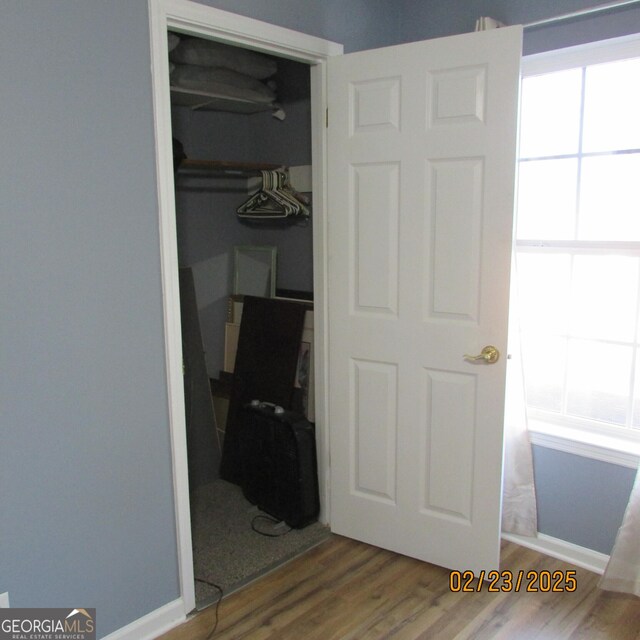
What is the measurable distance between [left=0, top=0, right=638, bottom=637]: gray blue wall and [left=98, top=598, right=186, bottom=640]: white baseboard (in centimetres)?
3

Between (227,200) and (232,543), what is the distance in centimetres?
186

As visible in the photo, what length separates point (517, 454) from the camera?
8.96ft

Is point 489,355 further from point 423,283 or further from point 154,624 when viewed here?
point 154,624

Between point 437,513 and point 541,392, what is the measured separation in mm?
732

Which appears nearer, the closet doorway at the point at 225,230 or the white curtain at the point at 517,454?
Result: the white curtain at the point at 517,454

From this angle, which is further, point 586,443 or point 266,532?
point 266,532

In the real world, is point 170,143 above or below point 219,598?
above

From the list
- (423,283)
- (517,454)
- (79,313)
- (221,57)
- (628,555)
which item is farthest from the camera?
(221,57)

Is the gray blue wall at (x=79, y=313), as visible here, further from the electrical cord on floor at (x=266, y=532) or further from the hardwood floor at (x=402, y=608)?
the electrical cord on floor at (x=266, y=532)

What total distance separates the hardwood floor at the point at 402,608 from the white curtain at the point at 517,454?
→ 0.59 feet

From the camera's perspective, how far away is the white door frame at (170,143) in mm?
2043

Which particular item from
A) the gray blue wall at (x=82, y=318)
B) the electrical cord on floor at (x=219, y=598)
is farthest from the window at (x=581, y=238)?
the electrical cord on floor at (x=219, y=598)

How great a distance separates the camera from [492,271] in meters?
2.32
